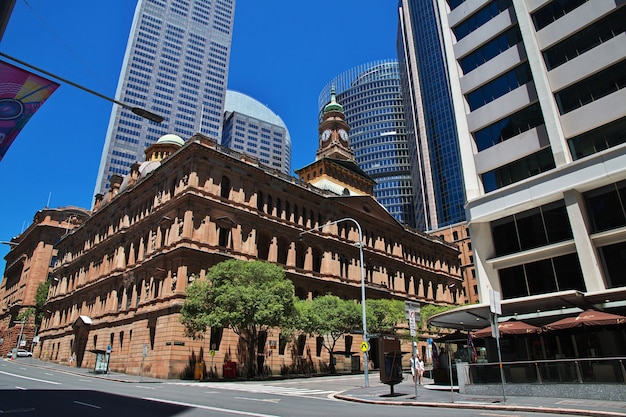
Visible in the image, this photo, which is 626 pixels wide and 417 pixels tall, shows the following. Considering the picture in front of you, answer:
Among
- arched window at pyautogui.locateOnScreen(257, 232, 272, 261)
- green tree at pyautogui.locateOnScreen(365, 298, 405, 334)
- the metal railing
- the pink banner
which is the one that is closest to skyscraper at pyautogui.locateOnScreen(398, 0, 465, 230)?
green tree at pyautogui.locateOnScreen(365, 298, 405, 334)

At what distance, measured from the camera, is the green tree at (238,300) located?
106ft

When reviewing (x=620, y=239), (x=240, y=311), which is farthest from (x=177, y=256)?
(x=620, y=239)

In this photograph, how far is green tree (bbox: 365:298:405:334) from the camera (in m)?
45.3

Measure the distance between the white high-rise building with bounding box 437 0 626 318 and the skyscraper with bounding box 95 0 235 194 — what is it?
128 m

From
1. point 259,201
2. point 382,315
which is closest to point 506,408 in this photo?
point 382,315

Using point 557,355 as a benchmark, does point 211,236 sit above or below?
above

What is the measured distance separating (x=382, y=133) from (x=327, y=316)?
431 feet

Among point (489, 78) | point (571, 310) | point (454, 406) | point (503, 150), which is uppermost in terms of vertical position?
point (489, 78)

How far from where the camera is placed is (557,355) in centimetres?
2217

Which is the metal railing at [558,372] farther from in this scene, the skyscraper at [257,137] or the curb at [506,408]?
the skyscraper at [257,137]

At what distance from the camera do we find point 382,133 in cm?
16262

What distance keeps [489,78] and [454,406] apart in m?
22.6

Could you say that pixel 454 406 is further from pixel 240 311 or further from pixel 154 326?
pixel 154 326

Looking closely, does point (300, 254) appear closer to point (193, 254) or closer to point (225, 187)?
point (225, 187)
